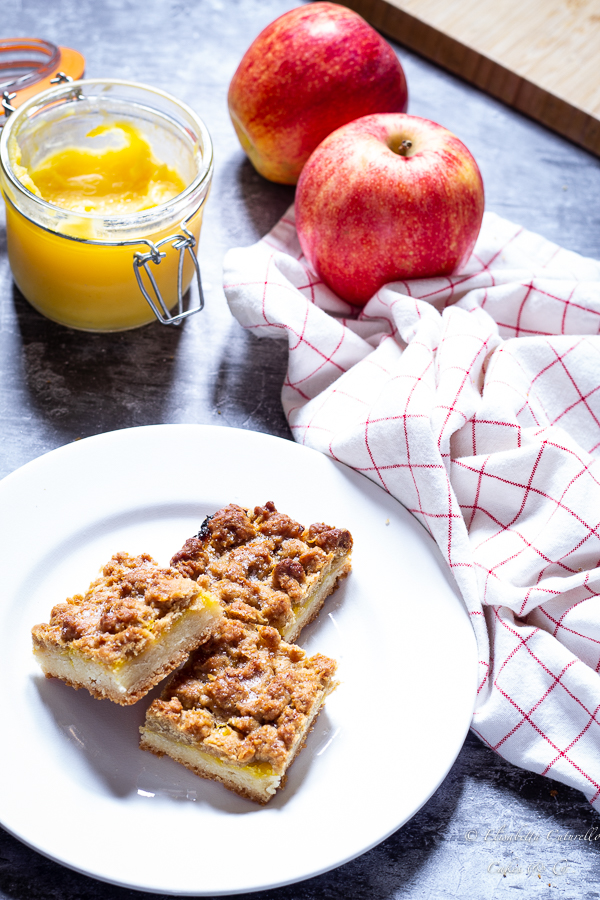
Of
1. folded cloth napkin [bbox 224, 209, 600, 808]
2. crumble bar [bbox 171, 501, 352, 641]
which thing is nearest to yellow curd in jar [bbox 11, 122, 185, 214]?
folded cloth napkin [bbox 224, 209, 600, 808]

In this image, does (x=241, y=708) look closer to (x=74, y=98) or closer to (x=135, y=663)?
(x=135, y=663)

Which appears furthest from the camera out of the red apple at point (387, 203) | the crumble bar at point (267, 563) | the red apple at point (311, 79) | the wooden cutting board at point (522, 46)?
the wooden cutting board at point (522, 46)

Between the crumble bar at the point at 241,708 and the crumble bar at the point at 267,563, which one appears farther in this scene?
the crumble bar at the point at 267,563

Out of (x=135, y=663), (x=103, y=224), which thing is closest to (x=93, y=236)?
(x=103, y=224)

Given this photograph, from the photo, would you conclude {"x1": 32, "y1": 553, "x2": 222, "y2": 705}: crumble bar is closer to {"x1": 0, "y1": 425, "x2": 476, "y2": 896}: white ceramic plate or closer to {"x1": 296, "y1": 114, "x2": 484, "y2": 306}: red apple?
{"x1": 0, "y1": 425, "x2": 476, "y2": 896}: white ceramic plate

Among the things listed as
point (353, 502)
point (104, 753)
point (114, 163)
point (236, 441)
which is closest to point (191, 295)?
point (114, 163)

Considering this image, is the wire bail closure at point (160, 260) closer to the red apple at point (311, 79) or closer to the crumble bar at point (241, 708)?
A: the red apple at point (311, 79)

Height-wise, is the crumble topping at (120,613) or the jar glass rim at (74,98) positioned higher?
the jar glass rim at (74,98)

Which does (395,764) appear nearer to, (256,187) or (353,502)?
(353,502)

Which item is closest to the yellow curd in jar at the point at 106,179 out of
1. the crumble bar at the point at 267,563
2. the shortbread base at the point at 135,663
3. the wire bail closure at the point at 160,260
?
the wire bail closure at the point at 160,260
